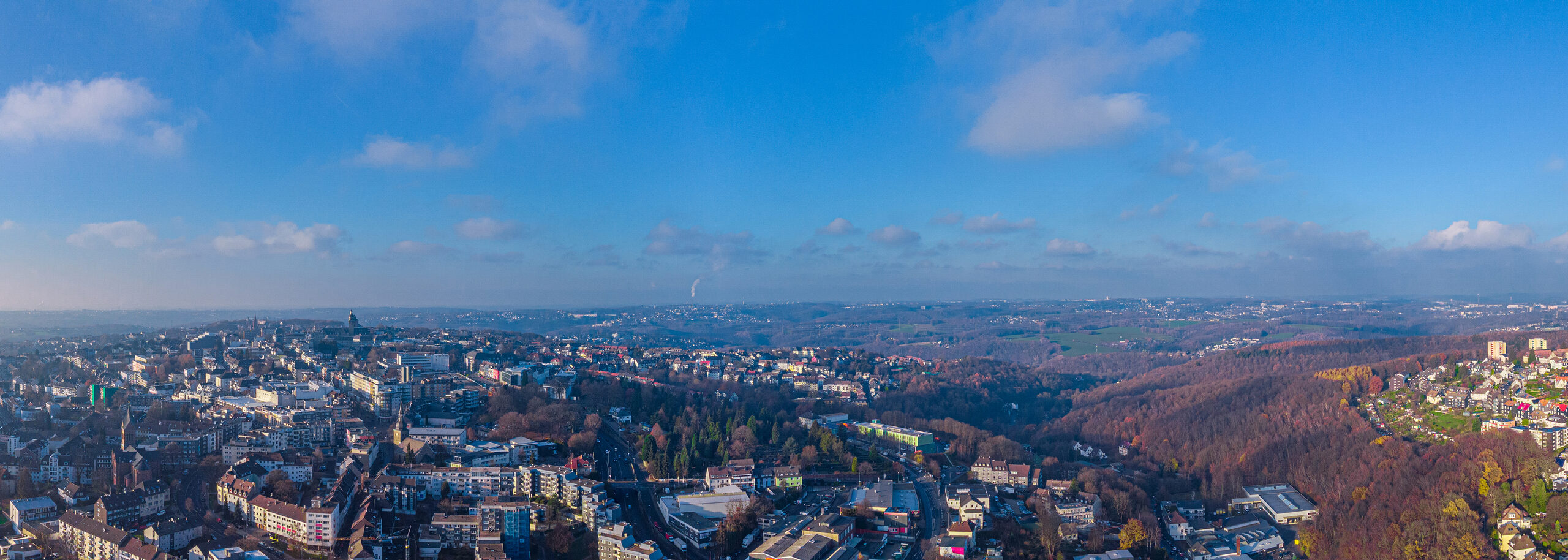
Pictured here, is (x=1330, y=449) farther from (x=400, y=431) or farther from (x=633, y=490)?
(x=400, y=431)

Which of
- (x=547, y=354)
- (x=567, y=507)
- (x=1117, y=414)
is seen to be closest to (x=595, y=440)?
(x=567, y=507)

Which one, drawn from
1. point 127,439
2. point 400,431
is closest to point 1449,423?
point 400,431

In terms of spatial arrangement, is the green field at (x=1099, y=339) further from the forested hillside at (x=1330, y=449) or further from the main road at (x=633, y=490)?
the main road at (x=633, y=490)

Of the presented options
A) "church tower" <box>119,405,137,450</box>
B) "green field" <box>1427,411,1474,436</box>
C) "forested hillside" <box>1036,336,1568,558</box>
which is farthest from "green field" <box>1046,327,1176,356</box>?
"church tower" <box>119,405,137,450</box>

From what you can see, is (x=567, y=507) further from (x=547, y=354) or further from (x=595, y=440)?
(x=547, y=354)

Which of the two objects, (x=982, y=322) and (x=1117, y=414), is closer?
(x=1117, y=414)

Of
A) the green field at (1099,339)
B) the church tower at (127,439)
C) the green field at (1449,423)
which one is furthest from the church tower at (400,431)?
the green field at (1099,339)
